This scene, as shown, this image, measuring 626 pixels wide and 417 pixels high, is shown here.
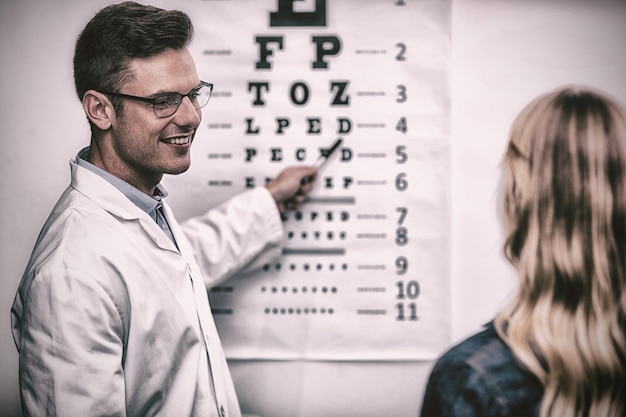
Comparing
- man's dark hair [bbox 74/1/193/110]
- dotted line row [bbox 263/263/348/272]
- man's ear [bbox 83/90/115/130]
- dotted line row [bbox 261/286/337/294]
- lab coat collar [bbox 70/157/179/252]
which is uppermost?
man's dark hair [bbox 74/1/193/110]

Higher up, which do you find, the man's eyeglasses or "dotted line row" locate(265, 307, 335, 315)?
the man's eyeglasses

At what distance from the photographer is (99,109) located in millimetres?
893

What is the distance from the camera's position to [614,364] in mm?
956

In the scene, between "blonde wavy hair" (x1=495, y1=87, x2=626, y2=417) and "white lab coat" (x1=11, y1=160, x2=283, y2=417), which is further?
"blonde wavy hair" (x1=495, y1=87, x2=626, y2=417)

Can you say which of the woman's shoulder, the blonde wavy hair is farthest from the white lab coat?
the blonde wavy hair

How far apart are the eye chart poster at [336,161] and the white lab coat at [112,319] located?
0.38 feet

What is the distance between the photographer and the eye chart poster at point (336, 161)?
0.99 metres

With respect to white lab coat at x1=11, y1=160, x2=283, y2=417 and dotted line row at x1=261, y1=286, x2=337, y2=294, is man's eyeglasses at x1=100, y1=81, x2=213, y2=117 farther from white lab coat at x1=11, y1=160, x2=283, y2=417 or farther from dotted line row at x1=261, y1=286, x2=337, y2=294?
dotted line row at x1=261, y1=286, x2=337, y2=294

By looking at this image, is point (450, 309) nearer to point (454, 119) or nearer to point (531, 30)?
point (454, 119)

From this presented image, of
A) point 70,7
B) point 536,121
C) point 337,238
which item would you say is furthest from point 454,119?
point 70,7

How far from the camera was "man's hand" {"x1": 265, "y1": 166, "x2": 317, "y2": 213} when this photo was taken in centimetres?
98

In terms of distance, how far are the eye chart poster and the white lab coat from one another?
0.11m

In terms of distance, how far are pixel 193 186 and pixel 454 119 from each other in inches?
17.0

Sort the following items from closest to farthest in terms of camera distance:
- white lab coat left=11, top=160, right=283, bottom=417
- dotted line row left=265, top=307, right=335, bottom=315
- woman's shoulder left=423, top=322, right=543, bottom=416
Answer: white lab coat left=11, top=160, right=283, bottom=417 → woman's shoulder left=423, top=322, right=543, bottom=416 → dotted line row left=265, top=307, right=335, bottom=315
